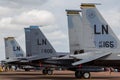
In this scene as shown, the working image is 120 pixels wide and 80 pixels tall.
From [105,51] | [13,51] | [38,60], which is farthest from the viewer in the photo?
[13,51]

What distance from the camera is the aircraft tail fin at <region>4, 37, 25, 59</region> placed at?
5575cm

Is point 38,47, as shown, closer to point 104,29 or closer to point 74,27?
point 74,27

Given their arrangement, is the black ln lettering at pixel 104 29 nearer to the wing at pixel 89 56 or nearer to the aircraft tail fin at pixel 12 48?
the wing at pixel 89 56

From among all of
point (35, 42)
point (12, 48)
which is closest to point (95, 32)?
point (35, 42)

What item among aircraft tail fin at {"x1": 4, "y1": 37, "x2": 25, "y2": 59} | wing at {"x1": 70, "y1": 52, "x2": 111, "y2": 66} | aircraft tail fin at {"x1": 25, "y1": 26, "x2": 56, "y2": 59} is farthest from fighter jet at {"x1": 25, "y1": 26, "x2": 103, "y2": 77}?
aircraft tail fin at {"x1": 4, "y1": 37, "x2": 25, "y2": 59}

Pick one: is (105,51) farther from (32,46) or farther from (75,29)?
(32,46)

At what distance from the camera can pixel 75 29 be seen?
3038cm

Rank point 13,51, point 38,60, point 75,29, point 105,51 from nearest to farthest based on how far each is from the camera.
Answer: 1. point 105,51
2. point 75,29
3. point 38,60
4. point 13,51

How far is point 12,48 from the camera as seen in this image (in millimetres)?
56250

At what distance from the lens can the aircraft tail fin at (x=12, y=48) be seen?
2195 inches

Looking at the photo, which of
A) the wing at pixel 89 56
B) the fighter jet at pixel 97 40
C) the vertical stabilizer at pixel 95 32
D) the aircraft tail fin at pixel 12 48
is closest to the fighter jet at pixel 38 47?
the wing at pixel 89 56

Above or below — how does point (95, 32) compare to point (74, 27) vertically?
below

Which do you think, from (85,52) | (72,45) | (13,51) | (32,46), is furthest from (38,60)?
(13,51)

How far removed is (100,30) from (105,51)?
1527mm
